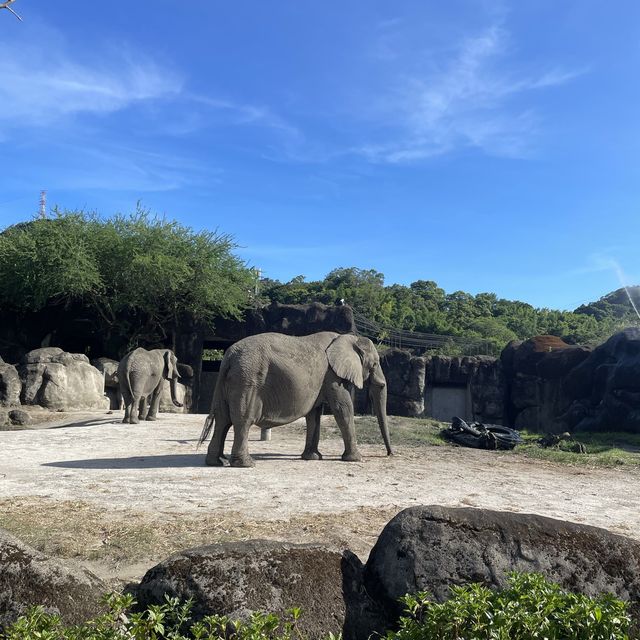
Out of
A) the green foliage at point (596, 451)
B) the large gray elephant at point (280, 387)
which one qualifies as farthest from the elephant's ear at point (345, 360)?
the green foliage at point (596, 451)

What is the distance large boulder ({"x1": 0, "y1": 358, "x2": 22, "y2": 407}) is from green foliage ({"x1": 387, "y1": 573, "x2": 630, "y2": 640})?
58.5 feet

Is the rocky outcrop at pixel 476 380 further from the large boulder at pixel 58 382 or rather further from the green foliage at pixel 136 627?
the green foliage at pixel 136 627

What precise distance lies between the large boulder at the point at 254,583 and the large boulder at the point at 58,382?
56.5 ft

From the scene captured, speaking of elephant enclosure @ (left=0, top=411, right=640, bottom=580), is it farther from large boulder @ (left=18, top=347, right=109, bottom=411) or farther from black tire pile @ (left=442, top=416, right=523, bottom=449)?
large boulder @ (left=18, top=347, right=109, bottom=411)

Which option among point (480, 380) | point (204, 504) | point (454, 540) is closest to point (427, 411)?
point (480, 380)

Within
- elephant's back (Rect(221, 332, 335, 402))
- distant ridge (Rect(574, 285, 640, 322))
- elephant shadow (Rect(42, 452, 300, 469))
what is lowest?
elephant shadow (Rect(42, 452, 300, 469))

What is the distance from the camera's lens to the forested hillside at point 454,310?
57969mm

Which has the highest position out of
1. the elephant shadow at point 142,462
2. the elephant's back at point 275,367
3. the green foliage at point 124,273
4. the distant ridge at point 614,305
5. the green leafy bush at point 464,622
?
the distant ridge at point 614,305

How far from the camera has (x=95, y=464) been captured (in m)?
9.66

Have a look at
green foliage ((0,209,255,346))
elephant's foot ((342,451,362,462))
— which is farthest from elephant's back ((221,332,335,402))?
green foliage ((0,209,255,346))

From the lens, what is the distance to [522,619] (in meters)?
2.82

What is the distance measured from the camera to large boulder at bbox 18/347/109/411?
63.1ft

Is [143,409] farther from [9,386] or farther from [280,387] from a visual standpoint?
[280,387]

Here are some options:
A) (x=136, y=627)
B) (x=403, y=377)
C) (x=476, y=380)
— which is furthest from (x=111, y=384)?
(x=136, y=627)
